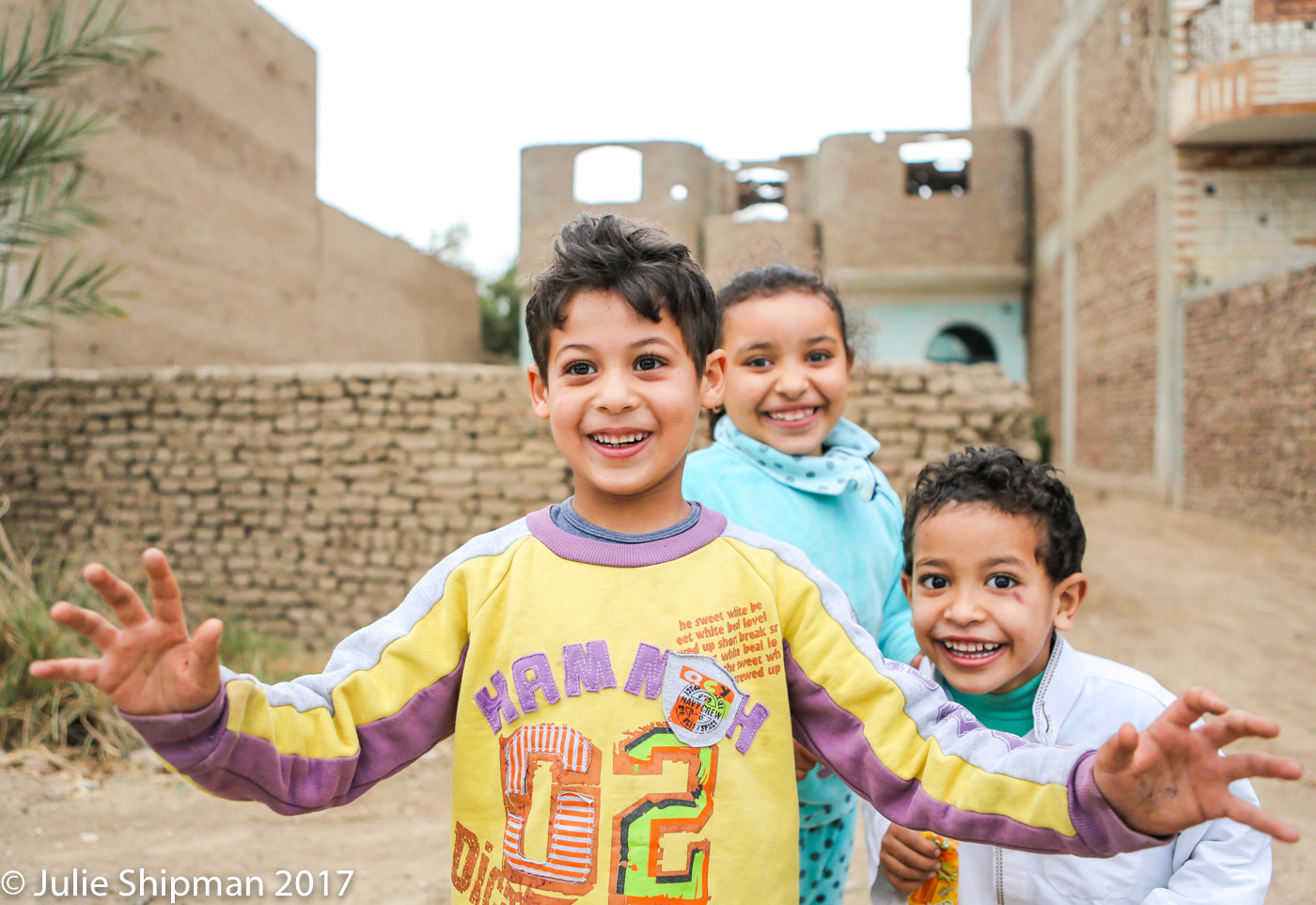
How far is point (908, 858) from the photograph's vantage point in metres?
1.37

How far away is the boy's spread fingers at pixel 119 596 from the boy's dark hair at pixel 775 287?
117cm

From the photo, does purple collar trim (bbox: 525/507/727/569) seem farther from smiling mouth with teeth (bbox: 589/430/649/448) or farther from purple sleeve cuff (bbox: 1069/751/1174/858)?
purple sleeve cuff (bbox: 1069/751/1174/858)

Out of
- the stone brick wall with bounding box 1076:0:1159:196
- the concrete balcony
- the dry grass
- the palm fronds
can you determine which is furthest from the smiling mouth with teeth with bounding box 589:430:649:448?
the stone brick wall with bounding box 1076:0:1159:196

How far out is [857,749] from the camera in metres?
1.04

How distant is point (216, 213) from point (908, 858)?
29.5ft

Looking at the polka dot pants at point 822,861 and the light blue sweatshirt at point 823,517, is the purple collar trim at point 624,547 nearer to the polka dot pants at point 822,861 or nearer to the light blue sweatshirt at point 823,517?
the light blue sweatshirt at point 823,517

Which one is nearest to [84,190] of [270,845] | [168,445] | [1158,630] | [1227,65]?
[168,445]

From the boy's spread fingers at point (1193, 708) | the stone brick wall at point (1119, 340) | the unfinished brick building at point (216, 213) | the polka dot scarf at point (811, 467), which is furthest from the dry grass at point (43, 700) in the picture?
the stone brick wall at point (1119, 340)

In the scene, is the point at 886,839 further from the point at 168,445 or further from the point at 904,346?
the point at 904,346

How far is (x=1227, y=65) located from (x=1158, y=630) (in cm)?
581

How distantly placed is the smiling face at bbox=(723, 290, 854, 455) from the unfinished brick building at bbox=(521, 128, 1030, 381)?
1205 cm

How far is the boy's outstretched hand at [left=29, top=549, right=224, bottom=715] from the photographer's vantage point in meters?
0.82

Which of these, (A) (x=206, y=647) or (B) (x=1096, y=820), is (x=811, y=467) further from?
(A) (x=206, y=647)

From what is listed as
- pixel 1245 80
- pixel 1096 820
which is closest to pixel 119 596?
pixel 1096 820
